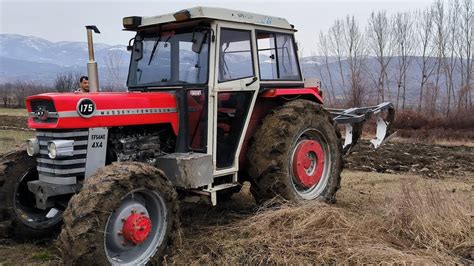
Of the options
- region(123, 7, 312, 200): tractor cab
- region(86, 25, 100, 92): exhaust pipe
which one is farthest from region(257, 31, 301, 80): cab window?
region(86, 25, 100, 92): exhaust pipe

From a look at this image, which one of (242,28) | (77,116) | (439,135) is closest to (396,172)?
(242,28)

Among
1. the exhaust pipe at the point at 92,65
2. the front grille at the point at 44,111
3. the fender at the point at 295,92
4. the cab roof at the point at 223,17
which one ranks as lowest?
the front grille at the point at 44,111

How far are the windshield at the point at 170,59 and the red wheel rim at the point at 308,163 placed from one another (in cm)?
159

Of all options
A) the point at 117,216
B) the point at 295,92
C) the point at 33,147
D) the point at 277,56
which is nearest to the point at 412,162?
the point at 295,92

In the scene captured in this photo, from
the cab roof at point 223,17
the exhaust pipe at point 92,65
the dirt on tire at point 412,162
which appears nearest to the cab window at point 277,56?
the cab roof at point 223,17

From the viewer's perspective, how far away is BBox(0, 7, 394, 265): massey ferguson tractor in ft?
13.3

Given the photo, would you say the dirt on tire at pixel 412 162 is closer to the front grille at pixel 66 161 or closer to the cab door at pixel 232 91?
the cab door at pixel 232 91

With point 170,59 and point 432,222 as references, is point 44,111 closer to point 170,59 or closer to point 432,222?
point 170,59

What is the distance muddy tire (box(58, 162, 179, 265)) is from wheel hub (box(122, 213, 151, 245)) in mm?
19

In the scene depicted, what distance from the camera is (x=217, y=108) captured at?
17.1 ft

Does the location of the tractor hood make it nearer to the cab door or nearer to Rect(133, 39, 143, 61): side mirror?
the cab door

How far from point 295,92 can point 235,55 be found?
→ 1007 millimetres

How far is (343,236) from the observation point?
4539 mm

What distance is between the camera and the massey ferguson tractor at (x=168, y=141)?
160 inches
